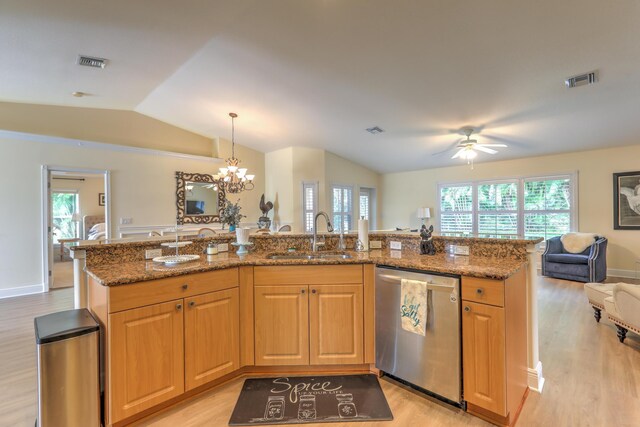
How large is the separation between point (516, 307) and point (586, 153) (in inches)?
215

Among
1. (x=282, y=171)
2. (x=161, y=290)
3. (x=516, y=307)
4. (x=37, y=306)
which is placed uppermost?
(x=282, y=171)

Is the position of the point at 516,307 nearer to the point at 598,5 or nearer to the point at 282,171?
the point at 598,5

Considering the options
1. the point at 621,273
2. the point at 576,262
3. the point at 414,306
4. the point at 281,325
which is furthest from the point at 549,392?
the point at 621,273

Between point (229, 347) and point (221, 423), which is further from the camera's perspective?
point (229, 347)

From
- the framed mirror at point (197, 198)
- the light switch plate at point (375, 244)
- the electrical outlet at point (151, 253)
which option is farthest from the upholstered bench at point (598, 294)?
the framed mirror at point (197, 198)

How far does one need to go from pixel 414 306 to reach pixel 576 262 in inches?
186

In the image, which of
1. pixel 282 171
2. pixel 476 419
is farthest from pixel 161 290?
pixel 282 171

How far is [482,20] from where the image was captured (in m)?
2.43

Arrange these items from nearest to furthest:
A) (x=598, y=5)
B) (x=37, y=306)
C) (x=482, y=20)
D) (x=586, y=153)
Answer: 1. (x=598, y=5)
2. (x=482, y=20)
3. (x=37, y=306)
4. (x=586, y=153)

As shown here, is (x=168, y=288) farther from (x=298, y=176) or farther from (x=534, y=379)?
(x=298, y=176)

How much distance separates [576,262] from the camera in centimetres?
484

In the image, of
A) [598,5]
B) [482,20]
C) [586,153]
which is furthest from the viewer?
[586,153]

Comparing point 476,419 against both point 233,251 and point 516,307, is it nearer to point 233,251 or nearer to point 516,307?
point 516,307

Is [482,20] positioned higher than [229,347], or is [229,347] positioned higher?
[482,20]
